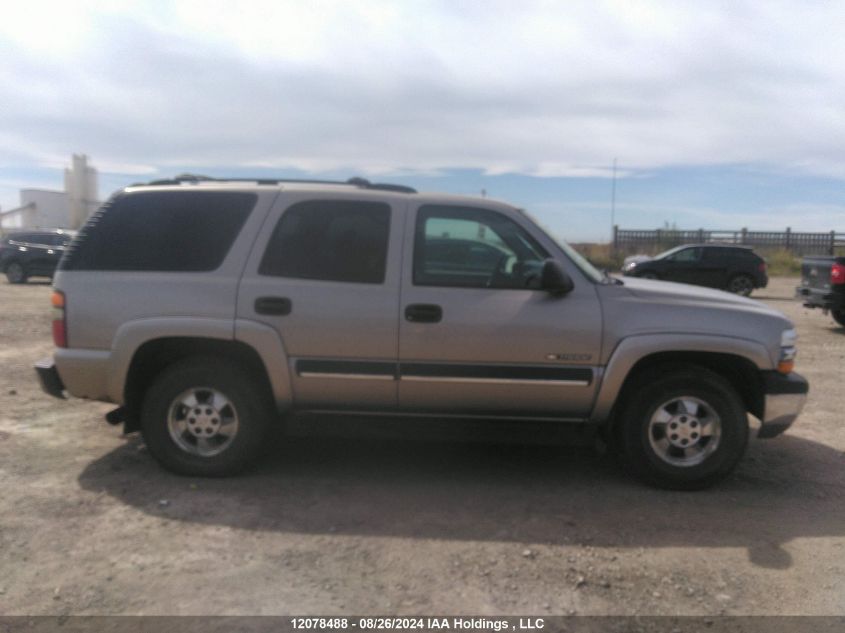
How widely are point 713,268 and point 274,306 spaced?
19.1 meters

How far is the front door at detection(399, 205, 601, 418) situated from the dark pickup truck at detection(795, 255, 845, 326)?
31.3ft

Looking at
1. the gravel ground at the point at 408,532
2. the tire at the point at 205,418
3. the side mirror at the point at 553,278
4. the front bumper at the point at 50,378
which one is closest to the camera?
the gravel ground at the point at 408,532

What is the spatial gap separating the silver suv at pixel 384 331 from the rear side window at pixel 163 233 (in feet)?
0.04

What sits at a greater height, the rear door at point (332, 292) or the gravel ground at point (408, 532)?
the rear door at point (332, 292)

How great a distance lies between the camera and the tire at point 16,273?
21.2 meters

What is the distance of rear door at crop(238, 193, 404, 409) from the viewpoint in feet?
15.1

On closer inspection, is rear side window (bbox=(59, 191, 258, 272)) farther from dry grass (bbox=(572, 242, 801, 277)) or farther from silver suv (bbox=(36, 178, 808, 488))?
dry grass (bbox=(572, 242, 801, 277))

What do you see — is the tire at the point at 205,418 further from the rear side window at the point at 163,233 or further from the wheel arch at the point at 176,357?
the rear side window at the point at 163,233

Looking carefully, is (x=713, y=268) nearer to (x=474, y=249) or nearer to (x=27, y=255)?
(x=474, y=249)

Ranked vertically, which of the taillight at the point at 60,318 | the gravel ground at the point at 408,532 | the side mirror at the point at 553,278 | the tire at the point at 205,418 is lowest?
the gravel ground at the point at 408,532

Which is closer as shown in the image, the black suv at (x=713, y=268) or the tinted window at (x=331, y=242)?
the tinted window at (x=331, y=242)

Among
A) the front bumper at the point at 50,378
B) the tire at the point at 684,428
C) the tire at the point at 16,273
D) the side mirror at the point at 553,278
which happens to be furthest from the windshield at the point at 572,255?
the tire at the point at 16,273

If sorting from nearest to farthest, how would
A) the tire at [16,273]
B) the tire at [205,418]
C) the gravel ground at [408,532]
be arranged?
1. the gravel ground at [408,532]
2. the tire at [205,418]
3. the tire at [16,273]

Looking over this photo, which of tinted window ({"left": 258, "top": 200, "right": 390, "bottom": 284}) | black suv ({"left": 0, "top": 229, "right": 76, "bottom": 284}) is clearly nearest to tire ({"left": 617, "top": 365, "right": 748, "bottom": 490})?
tinted window ({"left": 258, "top": 200, "right": 390, "bottom": 284})
